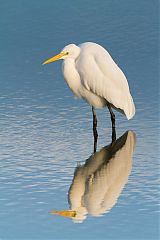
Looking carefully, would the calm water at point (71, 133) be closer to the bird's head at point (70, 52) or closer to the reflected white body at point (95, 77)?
Answer: the reflected white body at point (95, 77)

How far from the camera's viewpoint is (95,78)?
930 centimetres

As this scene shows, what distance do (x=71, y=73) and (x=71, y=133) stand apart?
2.00 ft

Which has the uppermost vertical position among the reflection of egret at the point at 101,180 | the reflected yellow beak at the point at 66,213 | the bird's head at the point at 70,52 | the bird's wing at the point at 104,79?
the bird's head at the point at 70,52

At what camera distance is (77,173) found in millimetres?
7773

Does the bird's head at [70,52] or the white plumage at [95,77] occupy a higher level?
the bird's head at [70,52]

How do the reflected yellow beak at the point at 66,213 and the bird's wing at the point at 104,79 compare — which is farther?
the bird's wing at the point at 104,79

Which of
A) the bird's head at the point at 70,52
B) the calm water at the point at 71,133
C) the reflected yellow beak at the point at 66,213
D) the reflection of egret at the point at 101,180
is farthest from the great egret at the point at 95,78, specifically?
the reflected yellow beak at the point at 66,213

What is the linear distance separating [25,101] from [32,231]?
13.7 feet

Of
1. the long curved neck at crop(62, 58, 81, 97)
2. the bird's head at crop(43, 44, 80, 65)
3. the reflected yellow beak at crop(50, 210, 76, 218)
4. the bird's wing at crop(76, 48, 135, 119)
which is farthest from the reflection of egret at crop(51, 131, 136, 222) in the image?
the bird's head at crop(43, 44, 80, 65)

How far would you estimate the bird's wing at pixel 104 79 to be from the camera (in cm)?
922

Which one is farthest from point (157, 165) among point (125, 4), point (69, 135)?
point (125, 4)

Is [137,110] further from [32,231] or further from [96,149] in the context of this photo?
[32,231]

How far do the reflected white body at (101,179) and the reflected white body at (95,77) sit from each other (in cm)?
58

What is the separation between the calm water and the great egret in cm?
23
